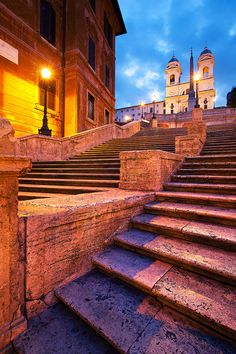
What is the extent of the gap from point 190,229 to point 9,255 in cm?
221

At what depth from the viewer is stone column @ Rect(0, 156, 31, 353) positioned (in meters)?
1.72

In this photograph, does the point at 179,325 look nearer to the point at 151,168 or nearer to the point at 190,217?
the point at 190,217

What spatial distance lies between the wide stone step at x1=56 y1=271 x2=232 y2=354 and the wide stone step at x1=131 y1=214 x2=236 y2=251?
1027 millimetres

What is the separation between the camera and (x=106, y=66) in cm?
1948

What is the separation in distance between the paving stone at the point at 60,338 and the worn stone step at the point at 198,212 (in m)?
2.04

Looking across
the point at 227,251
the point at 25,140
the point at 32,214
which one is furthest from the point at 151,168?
the point at 25,140

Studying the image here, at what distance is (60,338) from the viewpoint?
5.66 ft

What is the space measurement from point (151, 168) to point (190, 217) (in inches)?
54.1

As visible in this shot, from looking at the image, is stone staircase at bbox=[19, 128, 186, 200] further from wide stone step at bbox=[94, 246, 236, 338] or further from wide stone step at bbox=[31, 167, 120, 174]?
wide stone step at bbox=[94, 246, 236, 338]

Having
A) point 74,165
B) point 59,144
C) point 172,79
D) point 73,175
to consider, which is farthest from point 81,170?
Answer: point 172,79

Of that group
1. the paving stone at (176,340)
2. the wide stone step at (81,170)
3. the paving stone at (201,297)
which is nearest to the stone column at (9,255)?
the paving stone at (176,340)

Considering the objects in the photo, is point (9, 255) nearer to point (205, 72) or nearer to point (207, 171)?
point (207, 171)

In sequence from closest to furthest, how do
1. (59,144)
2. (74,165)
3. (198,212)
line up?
(198,212) → (74,165) → (59,144)

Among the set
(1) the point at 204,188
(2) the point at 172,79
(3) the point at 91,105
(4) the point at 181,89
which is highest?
(2) the point at 172,79
